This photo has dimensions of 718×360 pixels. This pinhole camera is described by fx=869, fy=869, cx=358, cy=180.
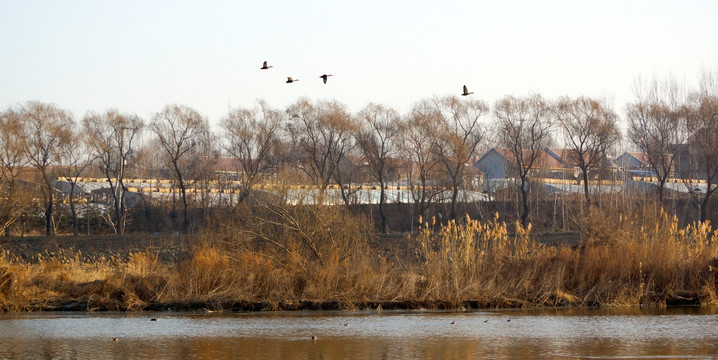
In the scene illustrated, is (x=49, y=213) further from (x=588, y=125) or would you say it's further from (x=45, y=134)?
(x=588, y=125)

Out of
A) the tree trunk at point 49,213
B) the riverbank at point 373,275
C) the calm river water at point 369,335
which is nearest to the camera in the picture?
the calm river water at point 369,335

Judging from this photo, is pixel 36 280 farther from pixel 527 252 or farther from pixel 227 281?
pixel 527 252

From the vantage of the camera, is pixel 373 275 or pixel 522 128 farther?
pixel 522 128

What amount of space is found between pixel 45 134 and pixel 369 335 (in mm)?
51169

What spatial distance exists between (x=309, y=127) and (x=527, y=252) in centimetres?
4160

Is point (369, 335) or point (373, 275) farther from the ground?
point (373, 275)

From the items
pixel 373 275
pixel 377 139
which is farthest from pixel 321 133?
pixel 373 275

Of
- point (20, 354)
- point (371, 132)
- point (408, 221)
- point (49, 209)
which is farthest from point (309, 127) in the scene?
point (20, 354)

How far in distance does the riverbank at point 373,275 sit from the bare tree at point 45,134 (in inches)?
1472

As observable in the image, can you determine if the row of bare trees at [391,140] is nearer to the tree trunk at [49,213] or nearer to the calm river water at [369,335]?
the tree trunk at [49,213]

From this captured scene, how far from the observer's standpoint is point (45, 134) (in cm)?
6600

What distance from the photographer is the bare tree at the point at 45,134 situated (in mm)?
64375

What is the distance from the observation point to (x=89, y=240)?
5506 cm

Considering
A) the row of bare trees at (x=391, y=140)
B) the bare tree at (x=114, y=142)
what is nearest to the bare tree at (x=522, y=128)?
the row of bare trees at (x=391, y=140)
